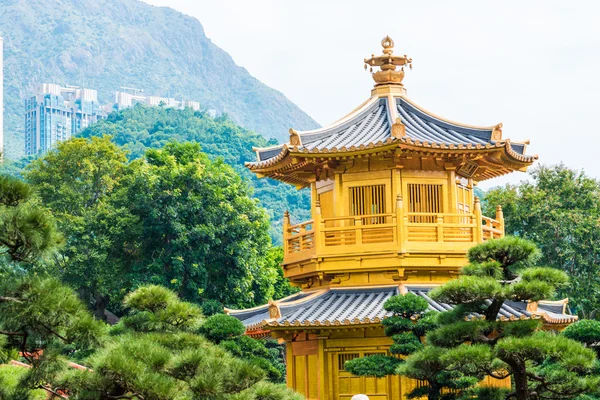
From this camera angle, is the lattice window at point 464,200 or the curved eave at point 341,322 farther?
the lattice window at point 464,200

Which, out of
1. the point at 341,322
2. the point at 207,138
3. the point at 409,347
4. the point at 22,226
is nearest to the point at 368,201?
the point at 341,322

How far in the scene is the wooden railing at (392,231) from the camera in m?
21.3

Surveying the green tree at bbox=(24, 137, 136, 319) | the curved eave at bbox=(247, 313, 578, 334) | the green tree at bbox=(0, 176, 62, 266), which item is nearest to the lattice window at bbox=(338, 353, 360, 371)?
the curved eave at bbox=(247, 313, 578, 334)

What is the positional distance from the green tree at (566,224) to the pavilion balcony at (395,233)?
17030 millimetres

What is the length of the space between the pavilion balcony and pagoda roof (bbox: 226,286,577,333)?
767mm

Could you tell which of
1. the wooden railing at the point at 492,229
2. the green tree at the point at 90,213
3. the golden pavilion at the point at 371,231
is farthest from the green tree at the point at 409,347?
the green tree at the point at 90,213

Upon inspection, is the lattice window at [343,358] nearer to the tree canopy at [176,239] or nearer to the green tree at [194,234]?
the tree canopy at [176,239]

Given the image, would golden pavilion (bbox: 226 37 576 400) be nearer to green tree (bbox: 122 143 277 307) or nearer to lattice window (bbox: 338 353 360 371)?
lattice window (bbox: 338 353 360 371)

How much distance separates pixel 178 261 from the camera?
38.1 meters

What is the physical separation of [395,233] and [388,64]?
4.11 metres

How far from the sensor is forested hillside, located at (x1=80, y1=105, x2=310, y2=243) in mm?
95000

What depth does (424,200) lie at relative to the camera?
72.7 ft

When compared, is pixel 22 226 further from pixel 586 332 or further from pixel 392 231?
pixel 392 231

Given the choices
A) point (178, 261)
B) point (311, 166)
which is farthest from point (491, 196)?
point (311, 166)
